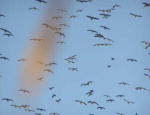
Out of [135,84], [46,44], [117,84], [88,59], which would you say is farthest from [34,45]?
[135,84]

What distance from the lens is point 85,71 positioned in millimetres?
2170

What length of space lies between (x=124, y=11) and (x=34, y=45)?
875 millimetres

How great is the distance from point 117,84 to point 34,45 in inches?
32.6

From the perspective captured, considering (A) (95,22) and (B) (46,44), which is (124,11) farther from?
(B) (46,44)

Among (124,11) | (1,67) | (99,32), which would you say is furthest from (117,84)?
(1,67)

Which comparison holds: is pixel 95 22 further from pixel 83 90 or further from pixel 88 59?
pixel 83 90

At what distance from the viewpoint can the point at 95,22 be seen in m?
2.20

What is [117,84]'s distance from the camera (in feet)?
7.05

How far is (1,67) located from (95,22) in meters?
0.95

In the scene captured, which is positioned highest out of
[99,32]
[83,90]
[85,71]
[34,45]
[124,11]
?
[124,11]

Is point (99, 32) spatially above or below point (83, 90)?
above

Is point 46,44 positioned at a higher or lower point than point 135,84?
higher

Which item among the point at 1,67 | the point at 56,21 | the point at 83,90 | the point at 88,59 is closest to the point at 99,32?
the point at 88,59

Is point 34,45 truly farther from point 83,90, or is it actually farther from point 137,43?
point 137,43
